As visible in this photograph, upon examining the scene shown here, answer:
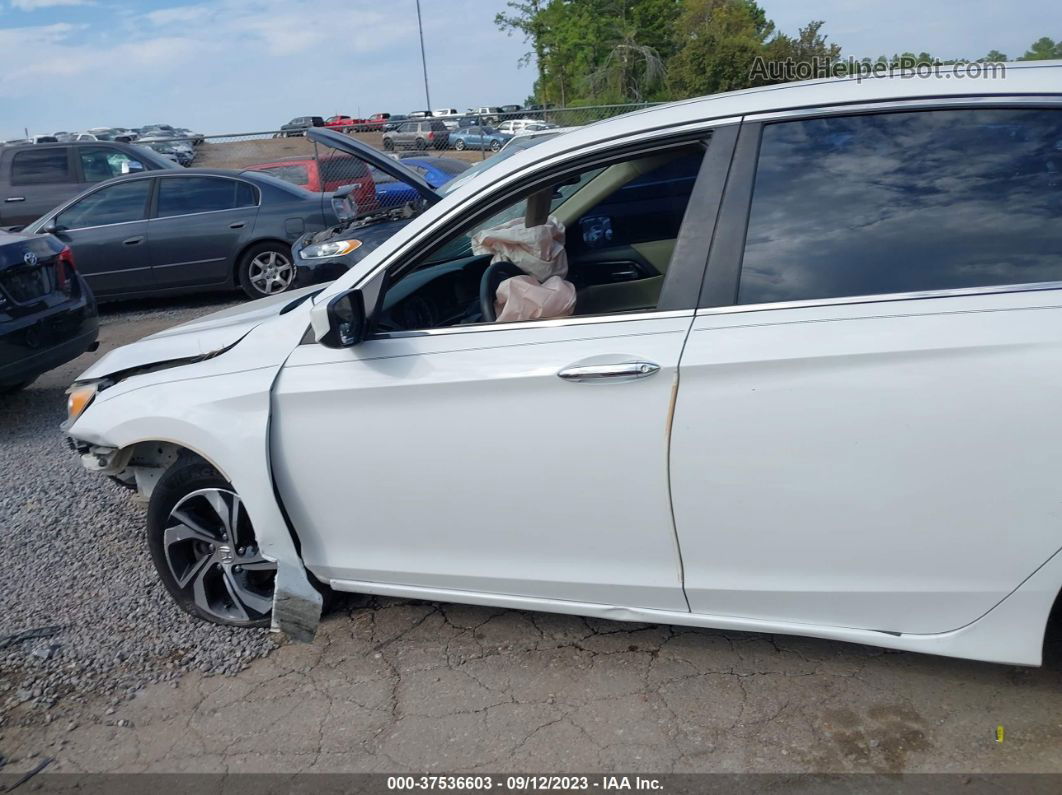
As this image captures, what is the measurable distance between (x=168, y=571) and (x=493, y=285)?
1.67 metres

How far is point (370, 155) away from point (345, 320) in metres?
3.14

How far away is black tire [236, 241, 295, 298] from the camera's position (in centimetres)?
971

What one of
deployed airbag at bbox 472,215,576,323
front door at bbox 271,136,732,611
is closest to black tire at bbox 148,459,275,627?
front door at bbox 271,136,732,611

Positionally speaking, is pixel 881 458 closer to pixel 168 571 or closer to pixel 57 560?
pixel 168 571

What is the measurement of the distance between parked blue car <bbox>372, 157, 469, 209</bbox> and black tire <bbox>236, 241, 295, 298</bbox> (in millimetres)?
1297

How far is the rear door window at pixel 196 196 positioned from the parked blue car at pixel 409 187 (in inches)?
62.7

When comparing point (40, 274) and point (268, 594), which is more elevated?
point (40, 274)

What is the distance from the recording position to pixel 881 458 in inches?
97.2

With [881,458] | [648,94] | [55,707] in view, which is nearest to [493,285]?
[881,458]

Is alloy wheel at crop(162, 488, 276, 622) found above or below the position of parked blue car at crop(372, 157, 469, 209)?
below

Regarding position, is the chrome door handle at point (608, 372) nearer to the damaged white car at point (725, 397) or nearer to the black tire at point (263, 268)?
the damaged white car at point (725, 397)

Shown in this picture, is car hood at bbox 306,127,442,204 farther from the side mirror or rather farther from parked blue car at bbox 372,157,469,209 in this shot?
parked blue car at bbox 372,157,469,209

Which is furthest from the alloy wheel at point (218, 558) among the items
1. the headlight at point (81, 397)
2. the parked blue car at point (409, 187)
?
the parked blue car at point (409, 187)

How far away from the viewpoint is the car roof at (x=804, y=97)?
254 centimetres
